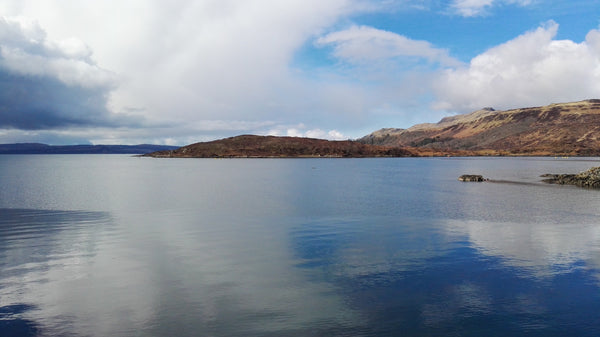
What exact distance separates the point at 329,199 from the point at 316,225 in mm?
17852

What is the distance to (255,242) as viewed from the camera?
85.4 feet

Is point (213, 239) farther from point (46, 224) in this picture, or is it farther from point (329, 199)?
point (329, 199)

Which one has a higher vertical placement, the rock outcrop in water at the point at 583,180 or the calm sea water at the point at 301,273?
the rock outcrop in water at the point at 583,180

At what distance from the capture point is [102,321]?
13930 mm

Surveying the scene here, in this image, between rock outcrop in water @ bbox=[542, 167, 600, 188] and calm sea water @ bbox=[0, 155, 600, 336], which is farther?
rock outcrop in water @ bbox=[542, 167, 600, 188]

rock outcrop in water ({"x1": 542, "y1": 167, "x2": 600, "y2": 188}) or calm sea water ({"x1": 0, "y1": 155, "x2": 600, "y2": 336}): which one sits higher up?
rock outcrop in water ({"x1": 542, "y1": 167, "x2": 600, "y2": 188})

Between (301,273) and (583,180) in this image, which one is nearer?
(301,273)

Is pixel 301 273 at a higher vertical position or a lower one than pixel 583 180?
lower

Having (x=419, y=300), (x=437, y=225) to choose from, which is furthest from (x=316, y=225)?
(x=419, y=300)

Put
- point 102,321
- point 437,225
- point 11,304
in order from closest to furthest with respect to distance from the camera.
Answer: point 102,321 < point 11,304 < point 437,225

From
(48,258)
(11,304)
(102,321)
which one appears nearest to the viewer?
(102,321)

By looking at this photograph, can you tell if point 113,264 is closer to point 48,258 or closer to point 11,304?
point 48,258

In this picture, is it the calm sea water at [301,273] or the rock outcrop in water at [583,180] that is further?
the rock outcrop in water at [583,180]

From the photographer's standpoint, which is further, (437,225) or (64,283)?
(437,225)
